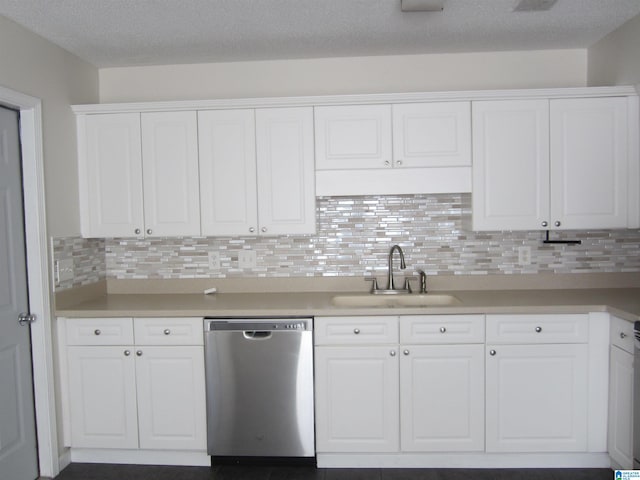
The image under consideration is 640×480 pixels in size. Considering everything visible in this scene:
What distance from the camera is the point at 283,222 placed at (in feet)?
9.65

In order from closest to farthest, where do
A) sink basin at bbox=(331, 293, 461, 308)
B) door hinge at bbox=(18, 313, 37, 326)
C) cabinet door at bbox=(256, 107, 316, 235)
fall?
door hinge at bbox=(18, 313, 37, 326) → cabinet door at bbox=(256, 107, 316, 235) → sink basin at bbox=(331, 293, 461, 308)

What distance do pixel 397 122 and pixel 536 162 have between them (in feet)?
2.72

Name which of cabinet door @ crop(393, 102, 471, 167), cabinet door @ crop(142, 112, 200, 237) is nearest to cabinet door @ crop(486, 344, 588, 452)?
cabinet door @ crop(393, 102, 471, 167)

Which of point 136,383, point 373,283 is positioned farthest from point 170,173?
point 373,283

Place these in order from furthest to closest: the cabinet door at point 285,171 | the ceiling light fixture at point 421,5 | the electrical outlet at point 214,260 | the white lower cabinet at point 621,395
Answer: the electrical outlet at point 214,260
the cabinet door at point 285,171
the white lower cabinet at point 621,395
the ceiling light fixture at point 421,5

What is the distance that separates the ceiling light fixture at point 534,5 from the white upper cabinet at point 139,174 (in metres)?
1.86

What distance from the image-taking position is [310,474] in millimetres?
2643

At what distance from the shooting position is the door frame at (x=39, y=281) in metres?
2.60

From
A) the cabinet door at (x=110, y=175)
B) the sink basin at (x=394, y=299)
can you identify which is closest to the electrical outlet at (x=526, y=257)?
the sink basin at (x=394, y=299)

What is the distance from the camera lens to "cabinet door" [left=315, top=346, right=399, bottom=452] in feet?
8.64

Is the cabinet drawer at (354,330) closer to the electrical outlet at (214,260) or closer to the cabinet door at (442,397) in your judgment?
the cabinet door at (442,397)

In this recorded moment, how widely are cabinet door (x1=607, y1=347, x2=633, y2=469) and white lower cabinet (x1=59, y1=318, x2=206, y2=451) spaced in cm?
215

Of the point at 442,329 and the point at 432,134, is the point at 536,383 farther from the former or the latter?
the point at 432,134

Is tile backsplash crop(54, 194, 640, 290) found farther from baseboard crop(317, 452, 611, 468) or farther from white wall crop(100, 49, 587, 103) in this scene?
baseboard crop(317, 452, 611, 468)
